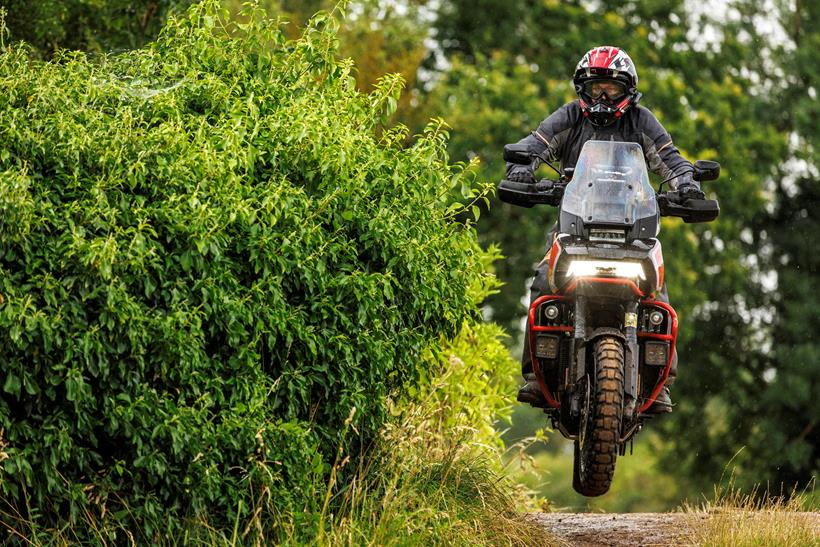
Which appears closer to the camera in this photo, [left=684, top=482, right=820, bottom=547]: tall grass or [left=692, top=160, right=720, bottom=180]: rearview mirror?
[left=684, top=482, right=820, bottom=547]: tall grass

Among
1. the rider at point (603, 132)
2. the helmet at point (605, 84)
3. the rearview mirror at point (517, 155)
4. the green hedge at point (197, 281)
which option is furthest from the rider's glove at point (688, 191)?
the green hedge at point (197, 281)

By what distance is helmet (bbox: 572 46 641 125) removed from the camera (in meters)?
8.55

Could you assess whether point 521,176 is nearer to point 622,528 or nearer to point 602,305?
point 602,305

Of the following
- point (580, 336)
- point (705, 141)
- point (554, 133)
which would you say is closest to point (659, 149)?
point (554, 133)

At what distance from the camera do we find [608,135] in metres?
8.89

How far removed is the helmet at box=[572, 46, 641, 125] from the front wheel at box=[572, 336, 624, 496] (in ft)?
5.01

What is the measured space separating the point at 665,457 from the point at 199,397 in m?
22.3

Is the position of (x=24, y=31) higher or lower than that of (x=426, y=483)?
higher

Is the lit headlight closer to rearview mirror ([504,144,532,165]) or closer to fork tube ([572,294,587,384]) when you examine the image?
fork tube ([572,294,587,384])

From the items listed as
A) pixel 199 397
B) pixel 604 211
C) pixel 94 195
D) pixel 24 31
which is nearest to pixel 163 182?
pixel 94 195

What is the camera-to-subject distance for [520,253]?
25328 millimetres

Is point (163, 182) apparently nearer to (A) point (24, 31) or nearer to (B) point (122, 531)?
(B) point (122, 531)

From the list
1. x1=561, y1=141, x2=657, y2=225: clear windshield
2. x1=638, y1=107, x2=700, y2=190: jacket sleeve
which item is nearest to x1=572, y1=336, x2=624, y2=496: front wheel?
x1=561, y1=141, x2=657, y2=225: clear windshield

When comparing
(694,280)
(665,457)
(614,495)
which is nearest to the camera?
(694,280)
